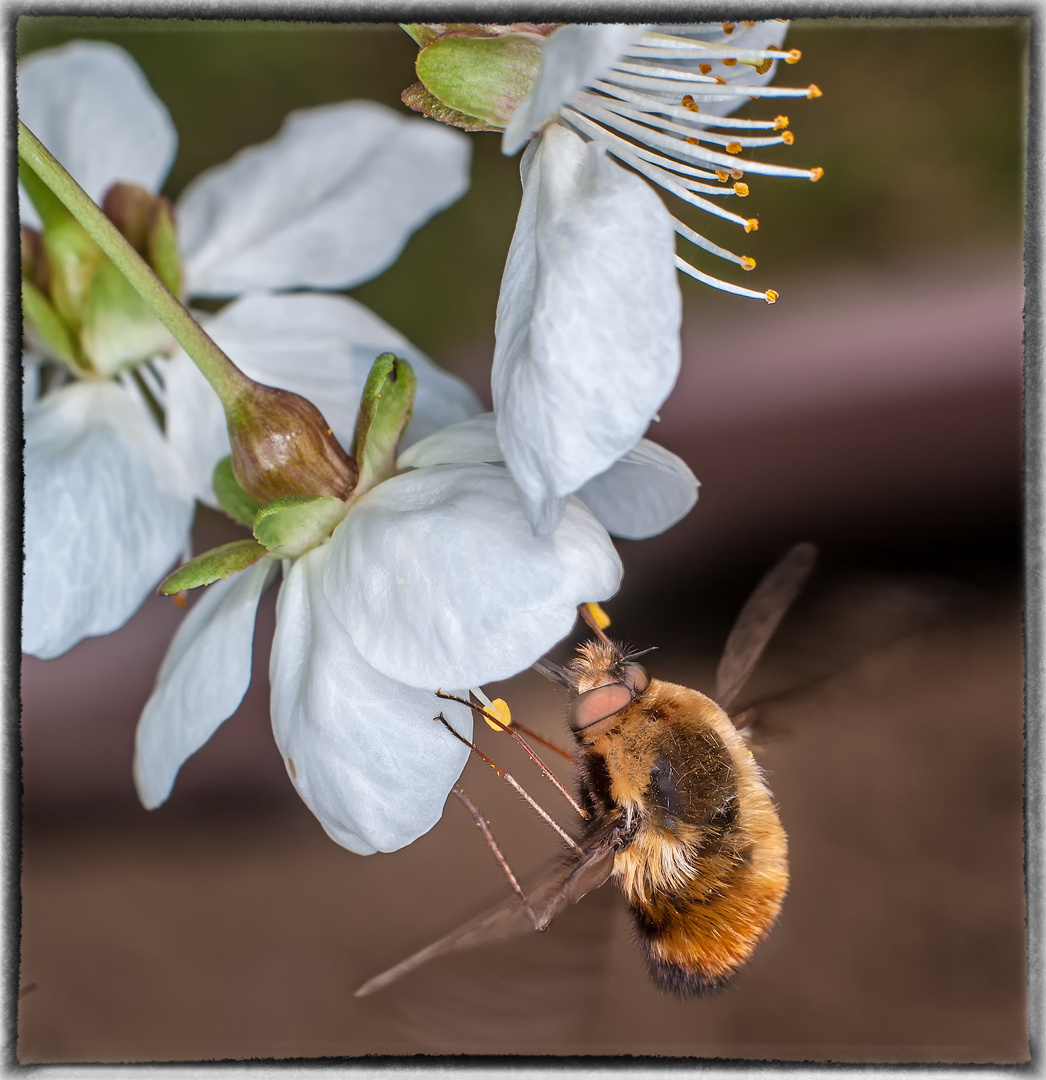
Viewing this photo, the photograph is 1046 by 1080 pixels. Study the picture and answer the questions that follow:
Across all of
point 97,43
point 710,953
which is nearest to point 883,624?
point 710,953

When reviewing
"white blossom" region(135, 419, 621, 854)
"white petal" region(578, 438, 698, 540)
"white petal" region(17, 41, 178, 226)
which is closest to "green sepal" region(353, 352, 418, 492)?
"white blossom" region(135, 419, 621, 854)

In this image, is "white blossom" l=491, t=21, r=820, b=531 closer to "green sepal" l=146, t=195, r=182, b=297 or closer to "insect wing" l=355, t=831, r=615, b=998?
"insect wing" l=355, t=831, r=615, b=998

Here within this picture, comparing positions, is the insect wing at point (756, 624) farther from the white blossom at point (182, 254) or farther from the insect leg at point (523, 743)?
the white blossom at point (182, 254)

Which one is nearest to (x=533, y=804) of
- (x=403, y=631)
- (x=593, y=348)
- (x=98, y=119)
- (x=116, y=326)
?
(x=403, y=631)

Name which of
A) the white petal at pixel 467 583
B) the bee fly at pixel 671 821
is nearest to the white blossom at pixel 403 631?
the white petal at pixel 467 583

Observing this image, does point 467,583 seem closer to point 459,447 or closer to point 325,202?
point 459,447
